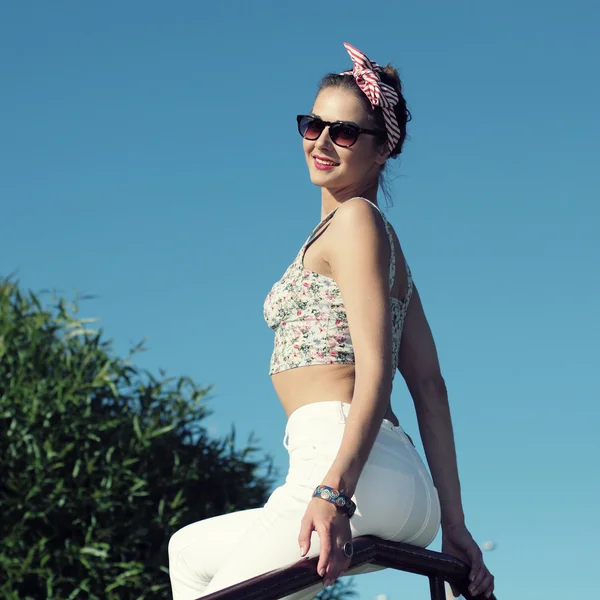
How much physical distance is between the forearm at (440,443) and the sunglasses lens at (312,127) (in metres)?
0.93

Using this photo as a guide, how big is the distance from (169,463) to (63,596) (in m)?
1.60

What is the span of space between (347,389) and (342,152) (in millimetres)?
874

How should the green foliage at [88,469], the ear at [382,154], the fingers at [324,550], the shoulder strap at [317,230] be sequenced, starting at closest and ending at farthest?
the fingers at [324,550] < the shoulder strap at [317,230] < the ear at [382,154] < the green foliage at [88,469]

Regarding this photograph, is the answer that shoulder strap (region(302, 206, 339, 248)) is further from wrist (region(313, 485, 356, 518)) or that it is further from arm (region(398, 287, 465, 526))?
wrist (region(313, 485, 356, 518))

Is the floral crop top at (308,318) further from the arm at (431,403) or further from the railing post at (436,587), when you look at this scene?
the railing post at (436,587)

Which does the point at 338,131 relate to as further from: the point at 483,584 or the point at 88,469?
the point at 88,469

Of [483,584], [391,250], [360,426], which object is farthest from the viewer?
[483,584]

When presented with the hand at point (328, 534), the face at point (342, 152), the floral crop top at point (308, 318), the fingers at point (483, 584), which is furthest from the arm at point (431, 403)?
the hand at point (328, 534)

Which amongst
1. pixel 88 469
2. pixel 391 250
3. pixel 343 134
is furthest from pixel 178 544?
pixel 88 469

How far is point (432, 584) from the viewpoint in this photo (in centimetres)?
281

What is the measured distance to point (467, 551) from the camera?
3115 mm

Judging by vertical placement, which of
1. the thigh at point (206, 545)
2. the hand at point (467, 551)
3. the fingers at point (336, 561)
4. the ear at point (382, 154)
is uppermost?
the ear at point (382, 154)

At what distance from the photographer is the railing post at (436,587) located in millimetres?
2811

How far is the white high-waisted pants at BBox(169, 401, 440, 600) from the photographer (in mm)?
2488
